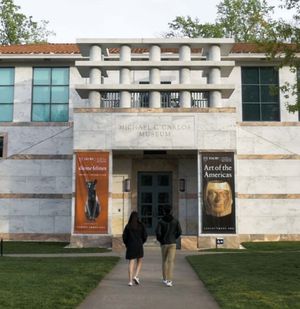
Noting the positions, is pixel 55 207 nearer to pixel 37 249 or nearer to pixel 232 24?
pixel 37 249

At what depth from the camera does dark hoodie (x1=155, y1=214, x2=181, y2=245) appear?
36.9 ft

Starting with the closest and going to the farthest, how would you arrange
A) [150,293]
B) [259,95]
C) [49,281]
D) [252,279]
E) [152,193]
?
1. [150,293]
2. [49,281]
3. [252,279]
4. [152,193]
5. [259,95]

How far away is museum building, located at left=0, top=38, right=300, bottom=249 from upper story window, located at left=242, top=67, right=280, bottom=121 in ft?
0.19

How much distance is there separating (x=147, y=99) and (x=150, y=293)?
1658cm

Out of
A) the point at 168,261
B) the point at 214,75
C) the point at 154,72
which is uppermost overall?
the point at 154,72

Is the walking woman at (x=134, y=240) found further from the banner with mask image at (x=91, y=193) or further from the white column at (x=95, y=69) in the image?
the white column at (x=95, y=69)

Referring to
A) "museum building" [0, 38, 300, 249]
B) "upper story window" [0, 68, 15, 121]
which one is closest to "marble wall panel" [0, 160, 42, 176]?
"museum building" [0, 38, 300, 249]

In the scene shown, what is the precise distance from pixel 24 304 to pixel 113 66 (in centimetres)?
1690

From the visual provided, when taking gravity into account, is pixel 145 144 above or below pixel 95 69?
below

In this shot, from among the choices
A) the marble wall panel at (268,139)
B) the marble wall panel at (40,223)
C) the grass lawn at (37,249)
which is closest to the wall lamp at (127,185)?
the marble wall panel at (40,223)

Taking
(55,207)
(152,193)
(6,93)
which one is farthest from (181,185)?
(6,93)

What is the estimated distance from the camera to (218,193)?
875 inches

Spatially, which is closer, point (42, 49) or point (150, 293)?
point (150, 293)

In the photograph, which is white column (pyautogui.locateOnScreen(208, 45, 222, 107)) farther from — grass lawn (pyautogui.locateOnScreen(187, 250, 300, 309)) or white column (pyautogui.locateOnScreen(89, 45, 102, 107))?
grass lawn (pyautogui.locateOnScreen(187, 250, 300, 309))
